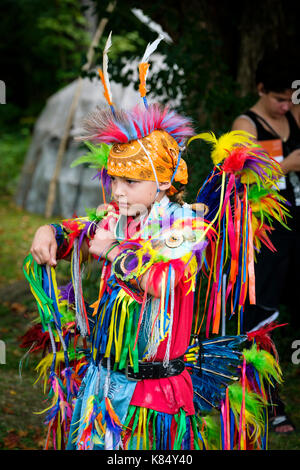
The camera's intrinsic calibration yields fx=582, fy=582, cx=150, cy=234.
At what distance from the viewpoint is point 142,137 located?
6.51 feet

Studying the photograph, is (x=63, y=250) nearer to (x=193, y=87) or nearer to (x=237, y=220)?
(x=237, y=220)

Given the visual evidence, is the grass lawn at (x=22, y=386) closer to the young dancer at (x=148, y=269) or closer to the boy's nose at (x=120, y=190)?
the young dancer at (x=148, y=269)

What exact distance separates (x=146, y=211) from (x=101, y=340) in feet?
1.56

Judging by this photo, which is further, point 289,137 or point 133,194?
point 289,137

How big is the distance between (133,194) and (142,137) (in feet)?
0.65

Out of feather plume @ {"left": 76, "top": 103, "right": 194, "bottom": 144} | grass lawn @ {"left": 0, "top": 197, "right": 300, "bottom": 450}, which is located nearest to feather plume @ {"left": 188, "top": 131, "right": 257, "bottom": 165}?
feather plume @ {"left": 76, "top": 103, "right": 194, "bottom": 144}

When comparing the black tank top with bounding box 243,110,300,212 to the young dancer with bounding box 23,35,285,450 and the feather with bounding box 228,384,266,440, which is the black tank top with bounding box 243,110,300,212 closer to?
the young dancer with bounding box 23,35,285,450

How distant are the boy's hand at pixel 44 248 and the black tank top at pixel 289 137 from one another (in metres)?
1.56

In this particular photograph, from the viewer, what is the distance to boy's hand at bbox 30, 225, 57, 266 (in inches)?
79.6

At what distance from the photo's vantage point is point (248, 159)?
2.03 meters

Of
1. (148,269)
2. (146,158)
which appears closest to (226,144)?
(146,158)

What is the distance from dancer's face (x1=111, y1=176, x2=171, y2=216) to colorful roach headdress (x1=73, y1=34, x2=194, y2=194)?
0.03m

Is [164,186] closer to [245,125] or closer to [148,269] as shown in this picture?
[148,269]

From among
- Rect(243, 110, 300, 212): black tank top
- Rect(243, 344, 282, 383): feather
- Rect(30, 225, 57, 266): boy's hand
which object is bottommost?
Rect(243, 344, 282, 383): feather
